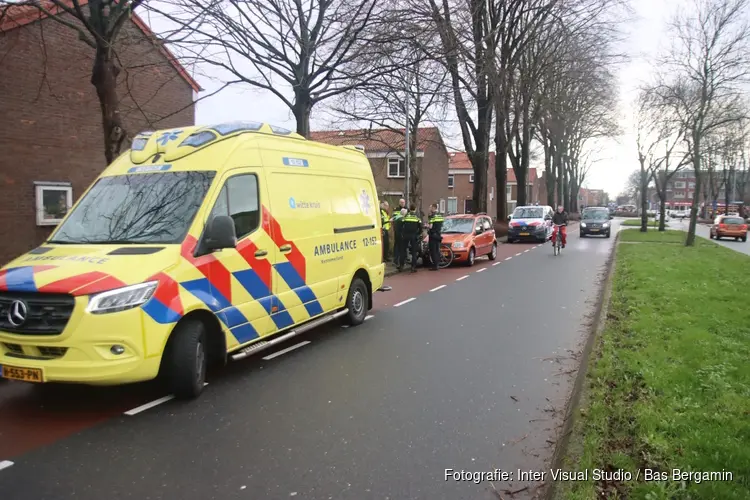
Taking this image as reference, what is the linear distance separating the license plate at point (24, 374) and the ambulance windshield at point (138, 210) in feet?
4.29

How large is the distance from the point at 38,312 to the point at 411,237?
1146 cm

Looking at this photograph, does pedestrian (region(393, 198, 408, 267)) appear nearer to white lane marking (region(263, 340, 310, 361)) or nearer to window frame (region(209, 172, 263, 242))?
white lane marking (region(263, 340, 310, 361))

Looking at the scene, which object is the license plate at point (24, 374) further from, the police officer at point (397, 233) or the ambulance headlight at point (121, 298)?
the police officer at point (397, 233)

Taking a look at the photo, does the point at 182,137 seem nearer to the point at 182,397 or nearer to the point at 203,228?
the point at 203,228

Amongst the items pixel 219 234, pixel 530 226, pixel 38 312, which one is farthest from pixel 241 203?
pixel 530 226

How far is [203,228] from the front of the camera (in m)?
5.22

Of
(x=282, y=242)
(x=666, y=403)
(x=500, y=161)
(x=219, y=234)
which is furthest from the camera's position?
(x=500, y=161)

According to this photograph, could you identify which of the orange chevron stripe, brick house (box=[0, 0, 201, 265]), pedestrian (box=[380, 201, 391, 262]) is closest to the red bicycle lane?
the orange chevron stripe

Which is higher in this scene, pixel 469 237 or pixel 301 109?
pixel 301 109

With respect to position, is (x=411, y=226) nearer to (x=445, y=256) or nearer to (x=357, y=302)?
(x=445, y=256)

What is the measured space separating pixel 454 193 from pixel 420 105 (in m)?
36.9

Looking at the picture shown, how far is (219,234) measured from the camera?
5.07 m

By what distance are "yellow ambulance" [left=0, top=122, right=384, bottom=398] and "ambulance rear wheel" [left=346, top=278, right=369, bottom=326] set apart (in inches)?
18.3

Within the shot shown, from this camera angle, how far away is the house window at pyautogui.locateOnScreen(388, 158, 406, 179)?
45.6 m
